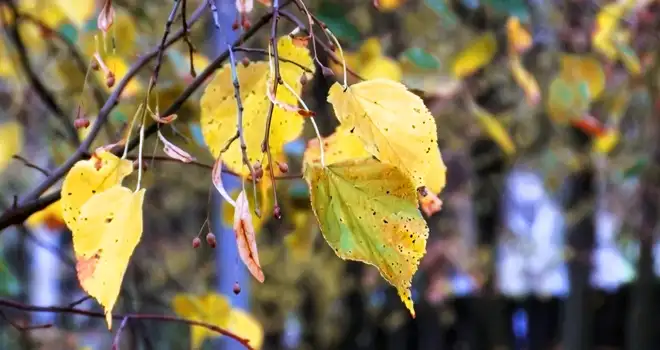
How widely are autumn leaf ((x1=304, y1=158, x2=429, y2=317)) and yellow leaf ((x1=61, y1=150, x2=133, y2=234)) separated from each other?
0.10 meters

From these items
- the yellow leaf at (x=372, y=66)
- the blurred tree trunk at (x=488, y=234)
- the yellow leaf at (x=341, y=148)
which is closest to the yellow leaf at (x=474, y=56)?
the yellow leaf at (x=372, y=66)

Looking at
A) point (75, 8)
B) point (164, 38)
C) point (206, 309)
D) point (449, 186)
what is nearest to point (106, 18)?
point (164, 38)

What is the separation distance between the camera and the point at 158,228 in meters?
2.65

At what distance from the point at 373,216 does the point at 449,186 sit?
5.99ft

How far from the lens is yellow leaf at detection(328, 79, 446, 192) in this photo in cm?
36

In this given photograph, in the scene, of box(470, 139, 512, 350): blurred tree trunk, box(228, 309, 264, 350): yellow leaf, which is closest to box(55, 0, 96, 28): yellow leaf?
box(228, 309, 264, 350): yellow leaf

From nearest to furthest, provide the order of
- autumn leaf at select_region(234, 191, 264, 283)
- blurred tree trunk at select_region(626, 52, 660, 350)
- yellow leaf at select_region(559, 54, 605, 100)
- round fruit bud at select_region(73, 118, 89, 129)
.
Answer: autumn leaf at select_region(234, 191, 264, 283)
round fruit bud at select_region(73, 118, 89, 129)
yellow leaf at select_region(559, 54, 605, 100)
blurred tree trunk at select_region(626, 52, 660, 350)

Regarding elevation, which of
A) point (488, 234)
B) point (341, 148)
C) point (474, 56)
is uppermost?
point (341, 148)

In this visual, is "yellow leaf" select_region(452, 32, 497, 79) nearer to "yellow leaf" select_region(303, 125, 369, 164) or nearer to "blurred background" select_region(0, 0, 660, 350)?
"blurred background" select_region(0, 0, 660, 350)

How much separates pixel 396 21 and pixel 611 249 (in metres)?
1.33

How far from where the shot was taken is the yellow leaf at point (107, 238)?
0.35m

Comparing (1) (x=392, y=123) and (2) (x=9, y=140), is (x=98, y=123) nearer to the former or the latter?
(1) (x=392, y=123)

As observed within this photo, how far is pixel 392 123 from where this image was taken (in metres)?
0.36

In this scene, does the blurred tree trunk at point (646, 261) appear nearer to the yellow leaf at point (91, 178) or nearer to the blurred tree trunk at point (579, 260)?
the blurred tree trunk at point (579, 260)
